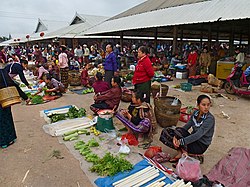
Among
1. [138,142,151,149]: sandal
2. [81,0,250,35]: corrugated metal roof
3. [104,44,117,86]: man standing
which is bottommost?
[138,142,151,149]: sandal

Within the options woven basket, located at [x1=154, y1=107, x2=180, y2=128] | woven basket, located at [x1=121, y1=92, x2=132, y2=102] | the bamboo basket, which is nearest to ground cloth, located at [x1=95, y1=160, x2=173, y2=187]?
woven basket, located at [x1=154, y1=107, x2=180, y2=128]

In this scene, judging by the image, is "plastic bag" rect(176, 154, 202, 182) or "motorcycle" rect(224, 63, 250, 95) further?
"motorcycle" rect(224, 63, 250, 95)

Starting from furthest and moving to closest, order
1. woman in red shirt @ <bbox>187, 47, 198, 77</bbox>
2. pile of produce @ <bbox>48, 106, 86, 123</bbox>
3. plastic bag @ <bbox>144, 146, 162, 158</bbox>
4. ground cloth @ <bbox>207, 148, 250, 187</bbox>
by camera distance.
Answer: woman in red shirt @ <bbox>187, 47, 198, 77</bbox> < pile of produce @ <bbox>48, 106, 86, 123</bbox> < plastic bag @ <bbox>144, 146, 162, 158</bbox> < ground cloth @ <bbox>207, 148, 250, 187</bbox>

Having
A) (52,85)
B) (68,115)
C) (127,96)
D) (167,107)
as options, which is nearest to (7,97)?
(68,115)

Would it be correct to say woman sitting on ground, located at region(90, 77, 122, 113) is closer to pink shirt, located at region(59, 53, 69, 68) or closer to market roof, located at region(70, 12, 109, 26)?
pink shirt, located at region(59, 53, 69, 68)

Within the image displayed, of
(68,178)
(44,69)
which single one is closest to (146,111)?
(68,178)

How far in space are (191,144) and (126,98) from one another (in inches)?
144

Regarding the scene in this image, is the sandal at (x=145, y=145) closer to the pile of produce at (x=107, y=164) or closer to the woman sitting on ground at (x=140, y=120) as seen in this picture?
the woman sitting on ground at (x=140, y=120)

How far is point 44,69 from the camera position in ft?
28.6

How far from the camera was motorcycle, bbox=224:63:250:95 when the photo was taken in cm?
680

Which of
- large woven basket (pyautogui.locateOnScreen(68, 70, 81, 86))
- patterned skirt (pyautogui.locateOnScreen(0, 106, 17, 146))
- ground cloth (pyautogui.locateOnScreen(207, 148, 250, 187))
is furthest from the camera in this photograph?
large woven basket (pyautogui.locateOnScreen(68, 70, 81, 86))

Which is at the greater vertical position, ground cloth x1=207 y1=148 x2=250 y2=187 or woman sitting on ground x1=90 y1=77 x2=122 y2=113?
woman sitting on ground x1=90 y1=77 x2=122 y2=113

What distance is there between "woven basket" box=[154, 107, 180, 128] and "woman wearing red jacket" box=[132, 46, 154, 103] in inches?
20.5

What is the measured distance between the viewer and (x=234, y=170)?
9.16 feet
